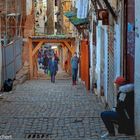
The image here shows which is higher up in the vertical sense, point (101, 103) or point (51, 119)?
point (51, 119)

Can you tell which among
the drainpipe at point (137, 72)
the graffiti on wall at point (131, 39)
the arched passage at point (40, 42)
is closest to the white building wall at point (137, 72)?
the drainpipe at point (137, 72)

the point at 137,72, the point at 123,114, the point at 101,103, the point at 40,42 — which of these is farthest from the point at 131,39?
the point at 40,42

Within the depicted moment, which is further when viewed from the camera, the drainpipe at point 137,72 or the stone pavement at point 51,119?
the stone pavement at point 51,119

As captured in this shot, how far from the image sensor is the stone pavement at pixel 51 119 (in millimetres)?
10695

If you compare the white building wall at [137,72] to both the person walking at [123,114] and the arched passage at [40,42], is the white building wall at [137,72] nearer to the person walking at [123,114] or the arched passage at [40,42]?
the person walking at [123,114]

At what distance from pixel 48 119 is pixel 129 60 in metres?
2.90

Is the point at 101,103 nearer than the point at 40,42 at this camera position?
Yes

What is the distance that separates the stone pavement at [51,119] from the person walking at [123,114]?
23cm

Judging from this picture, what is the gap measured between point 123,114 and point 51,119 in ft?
12.2

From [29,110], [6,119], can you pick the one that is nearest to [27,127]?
[6,119]

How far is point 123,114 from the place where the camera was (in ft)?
32.3

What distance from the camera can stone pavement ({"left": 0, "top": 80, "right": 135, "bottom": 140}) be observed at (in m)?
10.7

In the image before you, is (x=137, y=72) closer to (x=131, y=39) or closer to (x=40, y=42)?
(x=131, y=39)

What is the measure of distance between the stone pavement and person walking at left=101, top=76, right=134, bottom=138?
23cm
